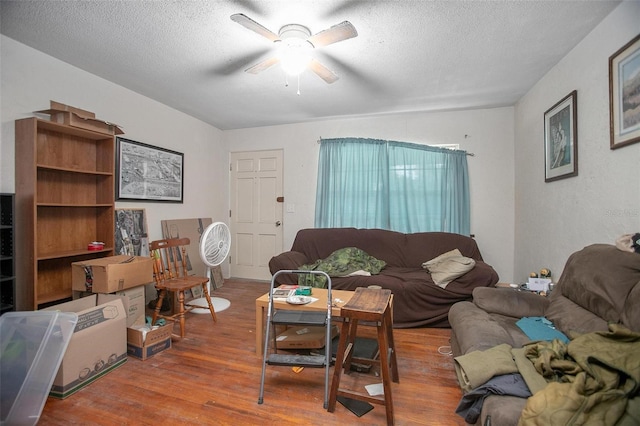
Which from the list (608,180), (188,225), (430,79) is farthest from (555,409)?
(188,225)

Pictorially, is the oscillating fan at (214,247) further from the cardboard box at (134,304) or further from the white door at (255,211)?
the white door at (255,211)

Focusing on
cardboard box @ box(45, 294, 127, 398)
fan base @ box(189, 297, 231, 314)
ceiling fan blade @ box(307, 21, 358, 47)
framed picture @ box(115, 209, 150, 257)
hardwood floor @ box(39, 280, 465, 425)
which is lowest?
hardwood floor @ box(39, 280, 465, 425)

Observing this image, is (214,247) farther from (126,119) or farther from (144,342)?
(126,119)

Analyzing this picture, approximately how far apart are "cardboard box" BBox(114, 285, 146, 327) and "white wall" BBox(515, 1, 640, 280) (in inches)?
143

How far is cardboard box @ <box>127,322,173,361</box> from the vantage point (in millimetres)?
2211

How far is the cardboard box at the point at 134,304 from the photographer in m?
2.38

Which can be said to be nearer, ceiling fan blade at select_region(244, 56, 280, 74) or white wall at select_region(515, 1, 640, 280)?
white wall at select_region(515, 1, 640, 280)

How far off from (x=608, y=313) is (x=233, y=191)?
452 cm

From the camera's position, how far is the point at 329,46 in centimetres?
231

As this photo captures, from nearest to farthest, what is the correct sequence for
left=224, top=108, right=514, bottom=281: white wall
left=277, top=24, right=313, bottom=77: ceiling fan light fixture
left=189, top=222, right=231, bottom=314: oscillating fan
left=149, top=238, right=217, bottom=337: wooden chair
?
left=277, top=24, right=313, bottom=77: ceiling fan light fixture
left=149, top=238, right=217, bottom=337: wooden chair
left=189, top=222, right=231, bottom=314: oscillating fan
left=224, top=108, right=514, bottom=281: white wall

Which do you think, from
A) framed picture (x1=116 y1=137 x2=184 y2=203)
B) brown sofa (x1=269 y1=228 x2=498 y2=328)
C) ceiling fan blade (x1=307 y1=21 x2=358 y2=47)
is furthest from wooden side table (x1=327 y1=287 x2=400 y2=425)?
framed picture (x1=116 y1=137 x2=184 y2=203)

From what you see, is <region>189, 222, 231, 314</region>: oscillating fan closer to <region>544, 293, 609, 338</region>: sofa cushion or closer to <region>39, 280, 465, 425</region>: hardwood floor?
<region>39, 280, 465, 425</region>: hardwood floor

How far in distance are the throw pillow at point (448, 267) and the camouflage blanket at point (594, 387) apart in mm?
1656

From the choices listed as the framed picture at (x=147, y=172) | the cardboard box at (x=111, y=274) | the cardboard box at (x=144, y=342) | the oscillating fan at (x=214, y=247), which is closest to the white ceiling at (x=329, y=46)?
the framed picture at (x=147, y=172)
